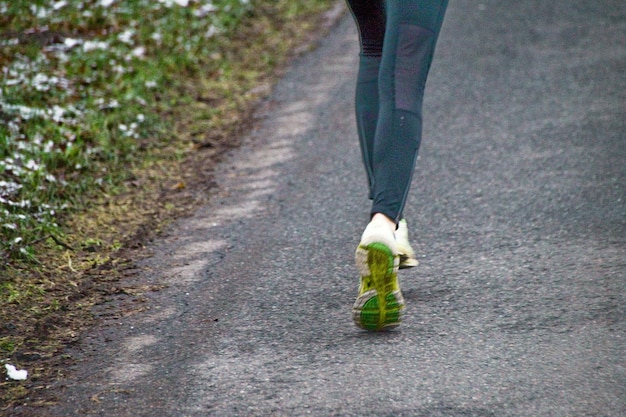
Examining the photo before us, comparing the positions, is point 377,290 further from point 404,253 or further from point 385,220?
point 404,253

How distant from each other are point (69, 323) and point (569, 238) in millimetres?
1794

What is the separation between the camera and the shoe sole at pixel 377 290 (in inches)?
93.4

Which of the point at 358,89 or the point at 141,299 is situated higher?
the point at 358,89

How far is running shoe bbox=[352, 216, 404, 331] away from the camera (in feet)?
7.77

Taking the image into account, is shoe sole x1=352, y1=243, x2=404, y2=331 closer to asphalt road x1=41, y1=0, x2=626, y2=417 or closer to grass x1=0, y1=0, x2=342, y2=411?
asphalt road x1=41, y1=0, x2=626, y2=417

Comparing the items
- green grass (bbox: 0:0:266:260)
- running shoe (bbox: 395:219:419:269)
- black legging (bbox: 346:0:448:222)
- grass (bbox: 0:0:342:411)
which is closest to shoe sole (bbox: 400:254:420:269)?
running shoe (bbox: 395:219:419:269)

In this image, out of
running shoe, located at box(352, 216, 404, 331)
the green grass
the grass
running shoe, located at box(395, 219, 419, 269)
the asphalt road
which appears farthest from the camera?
the green grass

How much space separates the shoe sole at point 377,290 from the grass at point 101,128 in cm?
88

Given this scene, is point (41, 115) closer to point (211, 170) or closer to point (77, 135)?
point (77, 135)

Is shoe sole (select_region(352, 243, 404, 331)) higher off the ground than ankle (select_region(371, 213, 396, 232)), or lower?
lower

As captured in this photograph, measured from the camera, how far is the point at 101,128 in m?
4.59

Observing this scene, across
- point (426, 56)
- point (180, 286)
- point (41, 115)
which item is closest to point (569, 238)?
point (426, 56)

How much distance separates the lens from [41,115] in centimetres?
466

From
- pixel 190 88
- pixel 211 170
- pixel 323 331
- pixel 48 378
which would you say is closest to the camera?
pixel 48 378
